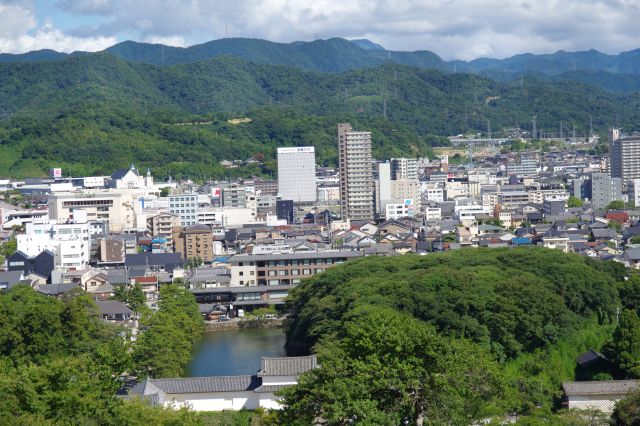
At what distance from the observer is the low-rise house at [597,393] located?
38.3 ft

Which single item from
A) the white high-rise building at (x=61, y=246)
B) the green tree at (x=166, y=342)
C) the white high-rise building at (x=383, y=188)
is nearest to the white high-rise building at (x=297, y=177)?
the white high-rise building at (x=383, y=188)

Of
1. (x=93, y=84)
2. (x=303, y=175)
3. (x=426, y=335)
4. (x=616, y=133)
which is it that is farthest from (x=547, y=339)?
(x=93, y=84)

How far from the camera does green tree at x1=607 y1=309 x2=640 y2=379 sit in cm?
1276

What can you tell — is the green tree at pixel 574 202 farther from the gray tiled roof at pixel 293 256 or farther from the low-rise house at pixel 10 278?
the low-rise house at pixel 10 278

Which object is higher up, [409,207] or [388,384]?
[409,207]

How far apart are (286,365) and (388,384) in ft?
15.2

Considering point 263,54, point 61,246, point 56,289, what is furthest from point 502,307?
point 263,54

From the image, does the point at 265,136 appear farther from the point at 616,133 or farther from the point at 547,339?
the point at 547,339

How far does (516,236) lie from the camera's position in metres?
28.0

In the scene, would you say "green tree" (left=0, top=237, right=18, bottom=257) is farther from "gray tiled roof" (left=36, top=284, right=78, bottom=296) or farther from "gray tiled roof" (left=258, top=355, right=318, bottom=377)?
"gray tiled roof" (left=258, top=355, right=318, bottom=377)

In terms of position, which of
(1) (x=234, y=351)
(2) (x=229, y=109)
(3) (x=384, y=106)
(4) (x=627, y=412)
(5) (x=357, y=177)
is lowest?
(1) (x=234, y=351)

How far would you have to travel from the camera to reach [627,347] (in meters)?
12.9

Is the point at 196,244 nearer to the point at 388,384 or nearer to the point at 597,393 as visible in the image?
the point at 597,393

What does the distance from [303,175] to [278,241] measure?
15099 mm
